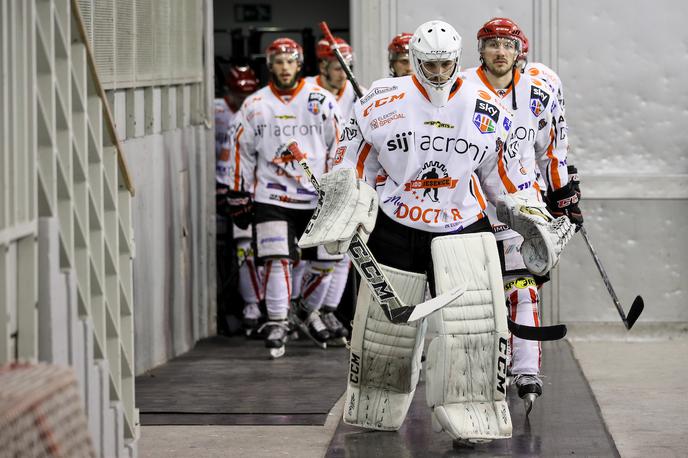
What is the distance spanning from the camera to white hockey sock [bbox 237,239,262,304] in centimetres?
1034

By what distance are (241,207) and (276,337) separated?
916 mm

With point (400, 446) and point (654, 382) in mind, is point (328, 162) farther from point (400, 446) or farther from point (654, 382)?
point (400, 446)

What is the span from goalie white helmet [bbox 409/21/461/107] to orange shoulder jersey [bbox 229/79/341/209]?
304 cm

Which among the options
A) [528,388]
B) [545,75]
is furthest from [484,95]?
Answer: [545,75]

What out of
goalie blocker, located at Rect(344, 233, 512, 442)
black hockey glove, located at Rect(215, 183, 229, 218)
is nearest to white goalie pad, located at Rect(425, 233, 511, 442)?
goalie blocker, located at Rect(344, 233, 512, 442)

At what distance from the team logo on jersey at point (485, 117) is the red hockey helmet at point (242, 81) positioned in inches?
192

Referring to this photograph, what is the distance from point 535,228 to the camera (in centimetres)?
636

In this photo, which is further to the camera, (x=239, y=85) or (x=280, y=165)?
(x=239, y=85)

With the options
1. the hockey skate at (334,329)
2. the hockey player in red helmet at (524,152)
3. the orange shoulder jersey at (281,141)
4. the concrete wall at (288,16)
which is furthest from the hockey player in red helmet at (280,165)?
the concrete wall at (288,16)

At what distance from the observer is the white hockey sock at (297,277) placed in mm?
9844

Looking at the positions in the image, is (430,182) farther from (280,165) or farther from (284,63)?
(284,63)

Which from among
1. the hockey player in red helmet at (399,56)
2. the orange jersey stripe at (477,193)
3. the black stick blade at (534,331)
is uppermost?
the hockey player in red helmet at (399,56)

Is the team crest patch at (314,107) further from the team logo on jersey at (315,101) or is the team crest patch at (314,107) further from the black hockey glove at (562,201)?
the black hockey glove at (562,201)

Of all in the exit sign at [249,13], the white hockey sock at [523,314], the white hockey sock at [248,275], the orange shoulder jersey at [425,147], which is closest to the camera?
the orange shoulder jersey at [425,147]
